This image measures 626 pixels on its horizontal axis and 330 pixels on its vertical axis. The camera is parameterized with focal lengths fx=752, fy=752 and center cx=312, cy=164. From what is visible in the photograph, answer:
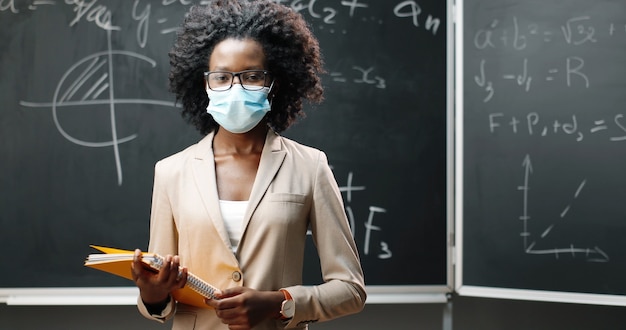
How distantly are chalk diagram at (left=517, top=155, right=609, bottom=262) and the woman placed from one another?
122cm

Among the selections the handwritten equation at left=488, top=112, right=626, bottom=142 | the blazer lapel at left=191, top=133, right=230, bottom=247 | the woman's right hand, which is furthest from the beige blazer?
the handwritten equation at left=488, top=112, right=626, bottom=142

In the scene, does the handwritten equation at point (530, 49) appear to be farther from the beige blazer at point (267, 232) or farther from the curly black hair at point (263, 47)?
the beige blazer at point (267, 232)

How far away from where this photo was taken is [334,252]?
138 centimetres

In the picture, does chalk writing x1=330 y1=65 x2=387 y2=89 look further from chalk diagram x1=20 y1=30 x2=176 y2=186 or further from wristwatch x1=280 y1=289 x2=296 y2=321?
wristwatch x1=280 y1=289 x2=296 y2=321

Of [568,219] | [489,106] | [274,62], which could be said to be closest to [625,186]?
[568,219]

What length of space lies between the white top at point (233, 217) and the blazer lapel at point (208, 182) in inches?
0.8

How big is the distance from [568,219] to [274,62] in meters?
1.40

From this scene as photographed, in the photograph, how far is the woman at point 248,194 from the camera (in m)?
1.31

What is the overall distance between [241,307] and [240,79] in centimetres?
41

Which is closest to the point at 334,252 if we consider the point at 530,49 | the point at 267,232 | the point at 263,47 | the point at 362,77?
the point at 267,232

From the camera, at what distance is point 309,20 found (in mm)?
2537

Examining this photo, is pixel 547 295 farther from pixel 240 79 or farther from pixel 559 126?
pixel 240 79

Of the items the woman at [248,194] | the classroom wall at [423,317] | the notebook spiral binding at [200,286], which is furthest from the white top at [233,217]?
A: the classroom wall at [423,317]

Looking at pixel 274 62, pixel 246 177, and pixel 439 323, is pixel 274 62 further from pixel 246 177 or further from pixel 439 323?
pixel 439 323
